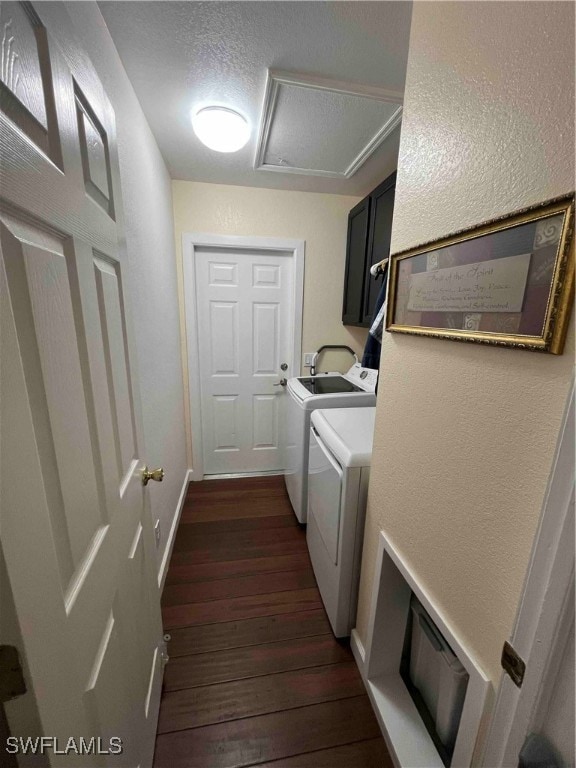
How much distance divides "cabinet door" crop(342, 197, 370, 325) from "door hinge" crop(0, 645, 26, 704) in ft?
7.14

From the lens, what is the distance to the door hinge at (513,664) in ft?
1.76

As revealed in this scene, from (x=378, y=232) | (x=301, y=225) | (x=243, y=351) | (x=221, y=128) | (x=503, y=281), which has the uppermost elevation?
(x=221, y=128)

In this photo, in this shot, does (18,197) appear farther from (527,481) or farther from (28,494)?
(527,481)

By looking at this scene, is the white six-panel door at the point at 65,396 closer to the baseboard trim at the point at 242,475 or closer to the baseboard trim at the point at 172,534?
the baseboard trim at the point at 172,534

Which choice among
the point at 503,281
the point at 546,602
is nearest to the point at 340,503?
the point at 546,602

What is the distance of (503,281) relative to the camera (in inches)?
23.3

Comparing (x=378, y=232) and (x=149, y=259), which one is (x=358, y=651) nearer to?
(x=149, y=259)

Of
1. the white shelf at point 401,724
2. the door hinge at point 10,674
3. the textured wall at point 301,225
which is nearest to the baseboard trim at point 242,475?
the textured wall at point 301,225

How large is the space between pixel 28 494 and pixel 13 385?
0.48ft

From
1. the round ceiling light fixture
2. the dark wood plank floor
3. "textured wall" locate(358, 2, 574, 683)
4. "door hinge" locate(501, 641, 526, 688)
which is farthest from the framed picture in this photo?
the dark wood plank floor

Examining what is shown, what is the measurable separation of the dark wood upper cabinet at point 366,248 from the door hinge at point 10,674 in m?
1.89

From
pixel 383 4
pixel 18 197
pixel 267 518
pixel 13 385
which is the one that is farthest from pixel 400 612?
pixel 383 4

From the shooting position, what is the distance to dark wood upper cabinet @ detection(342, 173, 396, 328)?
179cm

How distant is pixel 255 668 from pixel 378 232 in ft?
7.98
